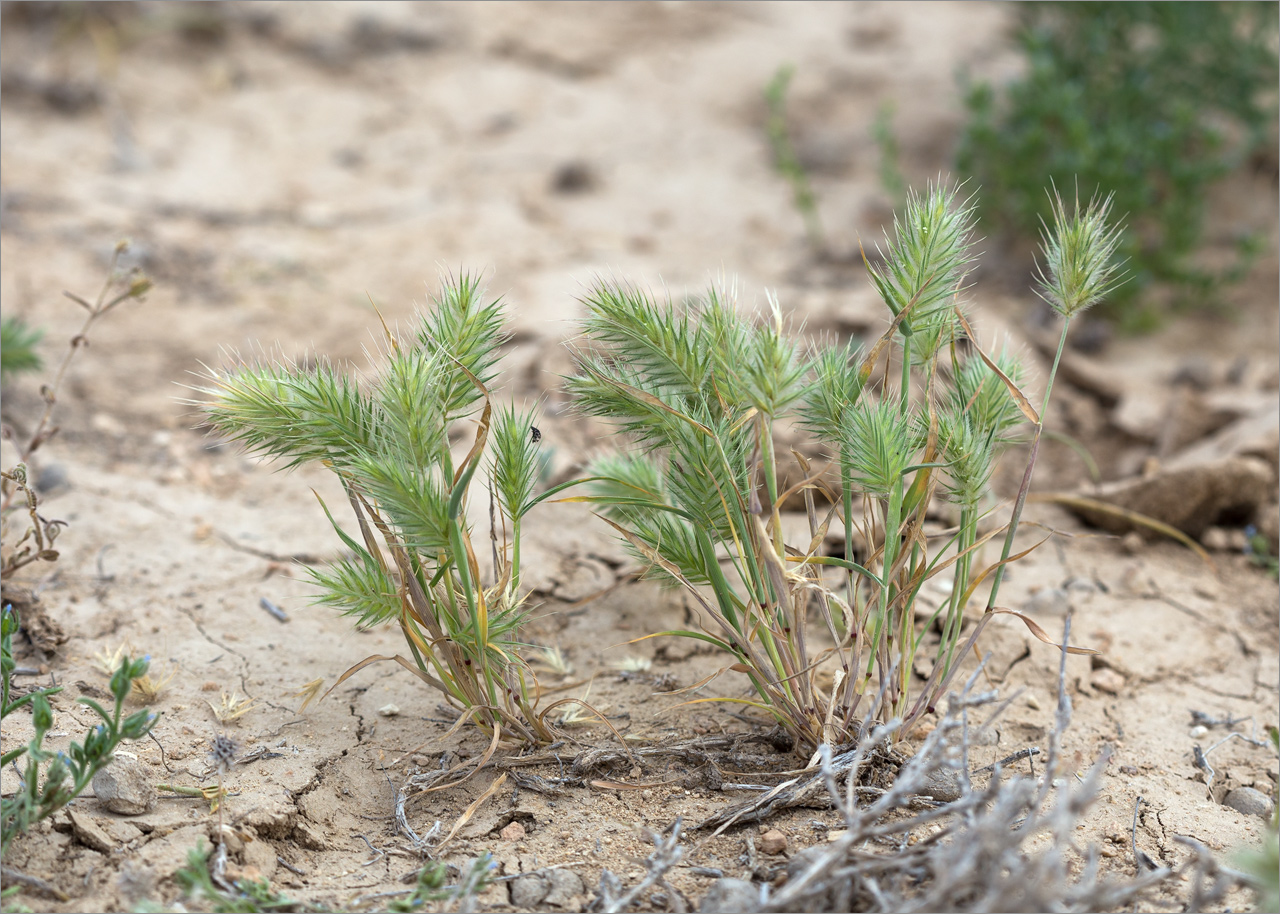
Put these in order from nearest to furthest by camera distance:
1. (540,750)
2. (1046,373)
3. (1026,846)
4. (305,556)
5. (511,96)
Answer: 1. (1026,846)
2. (540,750)
3. (305,556)
4. (1046,373)
5. (511,96)

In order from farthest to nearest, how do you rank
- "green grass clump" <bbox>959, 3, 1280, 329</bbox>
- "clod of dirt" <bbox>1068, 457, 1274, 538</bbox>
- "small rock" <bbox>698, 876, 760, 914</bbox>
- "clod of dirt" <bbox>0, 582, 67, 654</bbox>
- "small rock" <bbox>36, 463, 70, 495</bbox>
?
"green grass clump" <bbox>959, 3, 1280, 329</bbox> < "clod of dirt" <bbox>1068, 457, 1274, 538</bbox> < "small rock" <bbox>36, 463, 70, 495</bbox> < "clod of dirt" <bbox>0, 582, 67, 654</bbox> < "small rock" <bbox>698, 876, 760, 914</bbox>

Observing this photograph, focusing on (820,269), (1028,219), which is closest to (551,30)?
(820,269)

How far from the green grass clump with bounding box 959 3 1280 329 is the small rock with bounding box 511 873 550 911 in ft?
11.4

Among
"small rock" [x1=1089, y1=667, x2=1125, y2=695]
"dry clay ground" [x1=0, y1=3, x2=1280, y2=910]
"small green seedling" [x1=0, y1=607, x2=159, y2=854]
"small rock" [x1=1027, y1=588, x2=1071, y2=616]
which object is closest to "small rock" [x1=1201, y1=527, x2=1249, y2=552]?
"dry clay ground" [x1=0, y1=3, x2=1280, y2=910]

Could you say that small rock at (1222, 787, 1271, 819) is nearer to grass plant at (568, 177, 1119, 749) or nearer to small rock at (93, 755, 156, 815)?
grass plant at (568, 177, 1119, 749)

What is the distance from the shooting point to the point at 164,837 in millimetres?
1733

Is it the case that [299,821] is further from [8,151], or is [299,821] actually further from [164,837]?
[8,151]

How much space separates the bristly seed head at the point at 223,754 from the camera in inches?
76.6

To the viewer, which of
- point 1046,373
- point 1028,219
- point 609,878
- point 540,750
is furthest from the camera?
point 1028,219

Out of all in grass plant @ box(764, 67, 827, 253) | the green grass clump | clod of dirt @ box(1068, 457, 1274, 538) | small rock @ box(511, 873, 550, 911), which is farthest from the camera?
grass plant @ box(764, 67, 827, 253)

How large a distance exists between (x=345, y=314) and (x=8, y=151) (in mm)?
2134

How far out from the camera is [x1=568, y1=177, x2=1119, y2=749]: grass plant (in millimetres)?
1761

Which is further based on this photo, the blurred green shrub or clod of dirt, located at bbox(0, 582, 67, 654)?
the blurred green shrub

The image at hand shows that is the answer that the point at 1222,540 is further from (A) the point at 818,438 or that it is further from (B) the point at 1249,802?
(A) the point at 818,438
